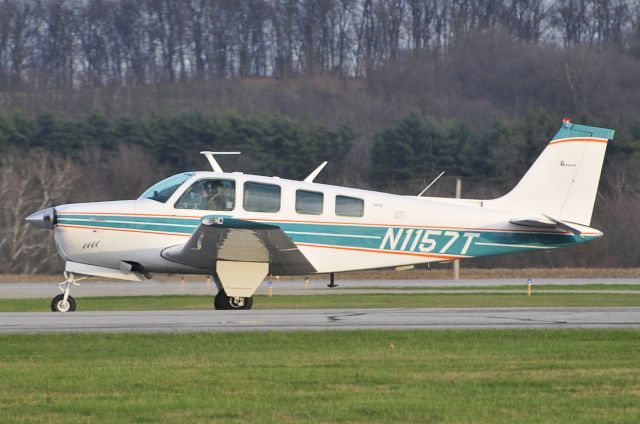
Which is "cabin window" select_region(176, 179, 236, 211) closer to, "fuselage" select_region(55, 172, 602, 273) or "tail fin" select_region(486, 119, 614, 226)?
"fuselage" select_region(55, 172, 602, 273)

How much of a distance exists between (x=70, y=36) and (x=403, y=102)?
33.5 metres

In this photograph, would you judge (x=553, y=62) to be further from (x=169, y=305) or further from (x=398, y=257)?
(x=398, y=257)

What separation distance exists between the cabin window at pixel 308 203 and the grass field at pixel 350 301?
270 inches

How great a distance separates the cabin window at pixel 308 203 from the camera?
715 inches

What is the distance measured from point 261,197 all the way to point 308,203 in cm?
73

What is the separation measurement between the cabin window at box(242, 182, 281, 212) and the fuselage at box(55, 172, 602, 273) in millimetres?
15

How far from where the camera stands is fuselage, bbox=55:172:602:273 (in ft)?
59.3

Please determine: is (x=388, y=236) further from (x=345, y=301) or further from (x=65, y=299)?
(x=345, y=301)

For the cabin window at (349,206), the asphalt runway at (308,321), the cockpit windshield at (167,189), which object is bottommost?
the asphalt runway at (308,321)

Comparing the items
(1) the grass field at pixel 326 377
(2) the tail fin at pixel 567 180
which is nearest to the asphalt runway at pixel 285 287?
(2) the tail fin at pixel 567 180

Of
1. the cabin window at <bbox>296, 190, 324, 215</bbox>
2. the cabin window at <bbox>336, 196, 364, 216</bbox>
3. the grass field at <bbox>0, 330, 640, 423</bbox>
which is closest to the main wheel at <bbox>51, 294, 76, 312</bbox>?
the cabin window at <bbox>296, 190, 324, 215</bbox>

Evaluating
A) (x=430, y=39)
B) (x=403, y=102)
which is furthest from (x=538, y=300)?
(x=430, y=39)

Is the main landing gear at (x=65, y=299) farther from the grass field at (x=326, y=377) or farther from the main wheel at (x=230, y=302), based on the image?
the grass field at (x=326, y=377)

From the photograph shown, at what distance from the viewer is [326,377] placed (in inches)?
414
